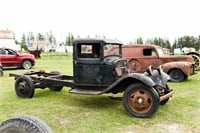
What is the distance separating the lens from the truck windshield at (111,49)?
23.5 ft

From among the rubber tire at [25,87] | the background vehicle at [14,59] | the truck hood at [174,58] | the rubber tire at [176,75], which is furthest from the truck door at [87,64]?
the background vehicle at [14,59]

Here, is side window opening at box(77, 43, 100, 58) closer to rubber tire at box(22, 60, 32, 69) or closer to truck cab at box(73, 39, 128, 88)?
truck cab at box(73, 39, 128, 88)

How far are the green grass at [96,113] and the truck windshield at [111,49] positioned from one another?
1.19 m

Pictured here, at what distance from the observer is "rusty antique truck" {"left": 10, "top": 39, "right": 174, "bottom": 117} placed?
20.6 ft

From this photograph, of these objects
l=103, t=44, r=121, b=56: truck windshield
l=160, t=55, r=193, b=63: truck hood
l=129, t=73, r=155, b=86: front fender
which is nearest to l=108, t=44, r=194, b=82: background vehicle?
l=160, t=55, r=193, b=63: truck hood

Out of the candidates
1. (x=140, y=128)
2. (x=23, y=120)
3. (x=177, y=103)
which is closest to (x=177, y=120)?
(x=140, y=128)

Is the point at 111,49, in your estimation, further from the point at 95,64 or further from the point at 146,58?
the point at 146,58

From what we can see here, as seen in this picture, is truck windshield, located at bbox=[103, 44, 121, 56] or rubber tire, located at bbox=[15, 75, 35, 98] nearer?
truck windshield, located at bbox=[103, 44, 121, 56]

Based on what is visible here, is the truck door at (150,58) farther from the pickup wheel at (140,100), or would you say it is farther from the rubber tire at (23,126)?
the rubber tire at (23,126)

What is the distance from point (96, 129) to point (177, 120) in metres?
1.68

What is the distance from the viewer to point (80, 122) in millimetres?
5914

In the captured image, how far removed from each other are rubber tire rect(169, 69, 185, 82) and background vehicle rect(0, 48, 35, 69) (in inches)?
383

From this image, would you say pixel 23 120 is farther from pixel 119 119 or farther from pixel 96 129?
pixel 119 119

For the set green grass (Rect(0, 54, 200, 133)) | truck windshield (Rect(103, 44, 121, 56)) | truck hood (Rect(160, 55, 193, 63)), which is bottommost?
green grass (Rect(0, 54, 200, 133))
